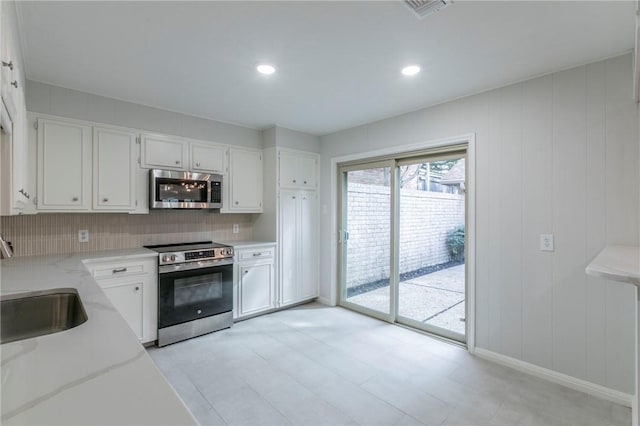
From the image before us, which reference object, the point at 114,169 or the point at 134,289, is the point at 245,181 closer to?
the point at 114,169

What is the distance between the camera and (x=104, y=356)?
86 centimetres

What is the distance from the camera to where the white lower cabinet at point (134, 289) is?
2.82m

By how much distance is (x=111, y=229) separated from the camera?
3293 mm

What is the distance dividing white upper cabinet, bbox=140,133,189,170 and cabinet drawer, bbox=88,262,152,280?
1.03 metres

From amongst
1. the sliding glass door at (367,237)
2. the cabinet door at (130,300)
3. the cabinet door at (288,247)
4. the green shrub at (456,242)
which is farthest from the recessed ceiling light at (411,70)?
the cabinet door at (130,300)

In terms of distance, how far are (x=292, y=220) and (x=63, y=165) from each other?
243 centimetres

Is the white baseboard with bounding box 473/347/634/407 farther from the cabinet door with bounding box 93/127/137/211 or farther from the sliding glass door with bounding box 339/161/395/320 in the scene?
the cabinet door with bounding box 93/127/137/211

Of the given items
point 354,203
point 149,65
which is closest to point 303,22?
point 149,65

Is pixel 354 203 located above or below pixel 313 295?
above

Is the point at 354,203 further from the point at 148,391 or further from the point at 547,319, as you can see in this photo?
the point at 148,391

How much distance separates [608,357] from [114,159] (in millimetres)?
4417

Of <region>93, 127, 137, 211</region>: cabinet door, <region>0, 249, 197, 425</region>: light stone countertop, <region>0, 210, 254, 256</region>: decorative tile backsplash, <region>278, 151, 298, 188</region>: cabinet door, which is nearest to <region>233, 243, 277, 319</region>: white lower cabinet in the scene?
<region>0, 210, 254, 256</region>: decorative tile backsplash

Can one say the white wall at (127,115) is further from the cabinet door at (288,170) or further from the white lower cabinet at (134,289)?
the white lower cabinet at (134,289)

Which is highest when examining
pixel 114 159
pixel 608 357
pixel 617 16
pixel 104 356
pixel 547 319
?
pixel 617 16
